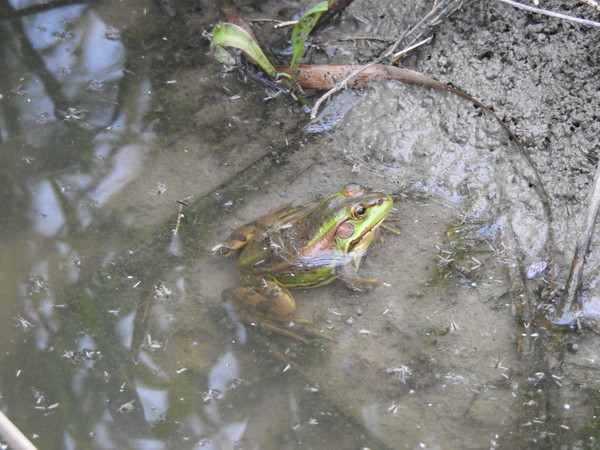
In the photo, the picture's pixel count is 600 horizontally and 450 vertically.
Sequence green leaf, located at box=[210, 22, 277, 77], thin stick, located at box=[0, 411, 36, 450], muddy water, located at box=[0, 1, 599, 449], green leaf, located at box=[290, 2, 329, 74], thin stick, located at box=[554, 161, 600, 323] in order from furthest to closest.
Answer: green leaf, located at box=[210, 22, 277, 77] → green leaf, located at box=[290, 2, 329, 74] → muddy water, located at box=[0, 1, 599, 449] → thin stick, located at box=[554, 161, 600, 323] → thin stick, located at box=[0, 411, 36, 450]

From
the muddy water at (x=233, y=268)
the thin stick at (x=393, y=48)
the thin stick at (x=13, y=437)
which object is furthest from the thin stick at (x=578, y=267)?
the thin stick at (x=13, y=437)

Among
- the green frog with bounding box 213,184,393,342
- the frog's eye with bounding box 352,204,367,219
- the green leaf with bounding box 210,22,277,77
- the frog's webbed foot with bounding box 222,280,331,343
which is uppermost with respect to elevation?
the green leaf with bounding box 210,22,277,77

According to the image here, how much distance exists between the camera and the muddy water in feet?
10.7

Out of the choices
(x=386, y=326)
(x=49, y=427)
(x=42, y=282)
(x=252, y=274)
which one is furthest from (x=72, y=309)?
(x=386, y=326)

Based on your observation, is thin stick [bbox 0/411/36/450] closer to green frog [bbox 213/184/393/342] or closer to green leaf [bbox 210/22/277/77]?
green frog [bbox 213/184/393/342]

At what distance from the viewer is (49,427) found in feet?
10.7

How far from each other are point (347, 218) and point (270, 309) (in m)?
0.71

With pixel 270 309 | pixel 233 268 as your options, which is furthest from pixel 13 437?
pixel 233 268

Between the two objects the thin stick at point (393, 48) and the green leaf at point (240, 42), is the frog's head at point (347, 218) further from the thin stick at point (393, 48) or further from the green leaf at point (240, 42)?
the green leaf at point (240, 42)

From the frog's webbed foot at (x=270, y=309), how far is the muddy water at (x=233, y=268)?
8 cm

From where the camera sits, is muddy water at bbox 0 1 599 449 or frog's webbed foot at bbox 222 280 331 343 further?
frog's webbed foot at bbox 222 280 331 343

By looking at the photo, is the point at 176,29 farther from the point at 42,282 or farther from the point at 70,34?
the point at 42,282

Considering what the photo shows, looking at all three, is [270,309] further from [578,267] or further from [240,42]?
[240,42]

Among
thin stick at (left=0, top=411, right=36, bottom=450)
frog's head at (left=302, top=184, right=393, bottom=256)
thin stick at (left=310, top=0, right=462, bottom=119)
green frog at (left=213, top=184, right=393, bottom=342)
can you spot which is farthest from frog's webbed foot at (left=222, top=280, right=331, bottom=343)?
thin stick at (left=0, top=411, right=36, bottom=450)
